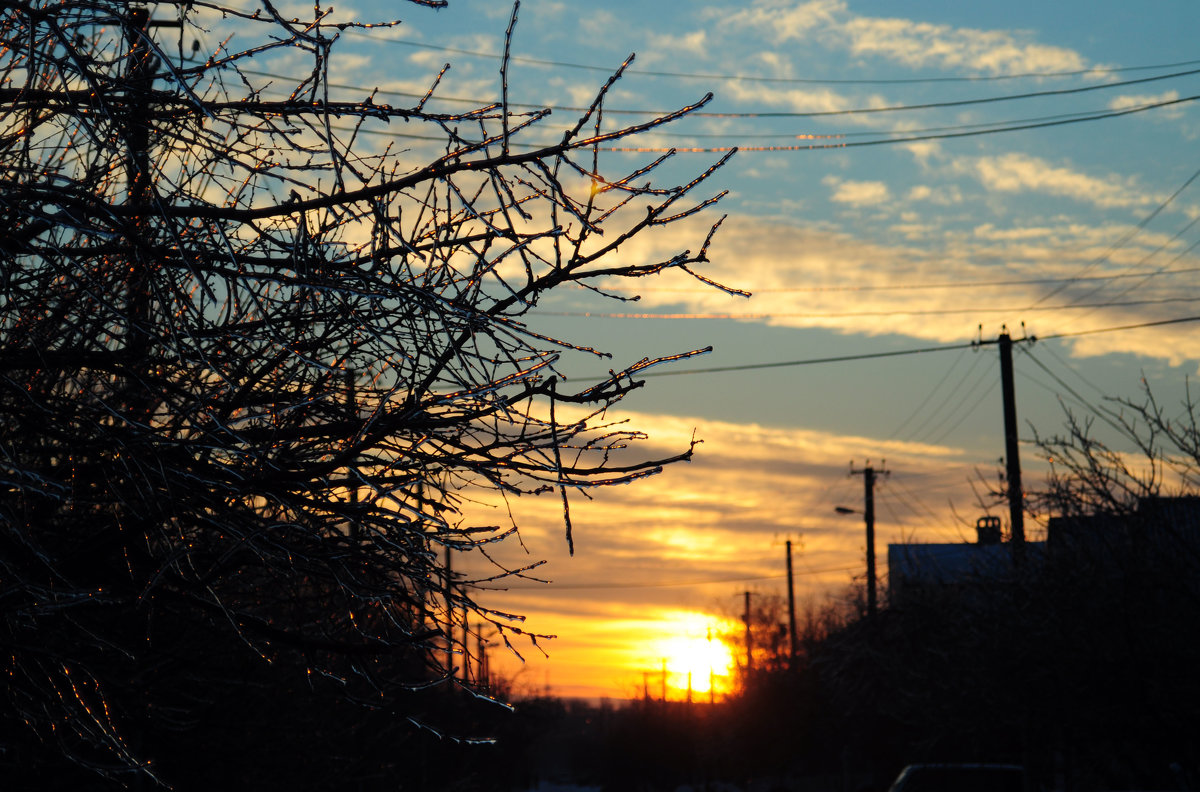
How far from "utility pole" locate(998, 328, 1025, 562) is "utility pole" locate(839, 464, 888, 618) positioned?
8500mm

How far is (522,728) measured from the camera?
1748 inches

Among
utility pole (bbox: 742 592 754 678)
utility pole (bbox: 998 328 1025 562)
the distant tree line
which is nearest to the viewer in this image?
the distant tree line

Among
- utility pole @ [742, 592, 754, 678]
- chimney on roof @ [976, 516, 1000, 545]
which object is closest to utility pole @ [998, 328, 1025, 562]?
chimney on roof @ [976, 516, 1000, 545]

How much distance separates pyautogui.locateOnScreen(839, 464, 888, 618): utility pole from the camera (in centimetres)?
3250

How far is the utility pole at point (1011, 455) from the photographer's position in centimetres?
1886

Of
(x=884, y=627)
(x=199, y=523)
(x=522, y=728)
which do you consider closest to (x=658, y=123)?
(x=199, y=523)

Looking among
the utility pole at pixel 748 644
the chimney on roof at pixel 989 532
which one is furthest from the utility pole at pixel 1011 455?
the utility pole at pixel 748 644

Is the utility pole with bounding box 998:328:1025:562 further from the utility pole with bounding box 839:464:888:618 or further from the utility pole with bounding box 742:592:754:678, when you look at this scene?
the utility pole with bounding box 742:592:754:678

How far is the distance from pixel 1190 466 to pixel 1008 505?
4.14 m

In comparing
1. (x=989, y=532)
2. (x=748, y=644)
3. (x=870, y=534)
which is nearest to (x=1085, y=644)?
(x=989, y=532)

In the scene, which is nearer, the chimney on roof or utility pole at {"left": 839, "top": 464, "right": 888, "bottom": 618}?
Answer: the chimney on roof

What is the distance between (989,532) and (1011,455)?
8.99 feet

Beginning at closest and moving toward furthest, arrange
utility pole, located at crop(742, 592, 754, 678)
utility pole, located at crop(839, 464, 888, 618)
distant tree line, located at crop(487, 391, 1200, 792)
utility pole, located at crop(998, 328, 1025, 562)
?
distant tree line, located at crop(487, 391, 1200, 792) → utility pole, located at crop(998, 328, 1025, 562) → utility pole, located at crop(839, 464, 888, 618) → utility pole, located at crop(742, 592, 754, 678)

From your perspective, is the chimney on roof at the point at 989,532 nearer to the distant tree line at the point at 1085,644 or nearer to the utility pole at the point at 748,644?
the distant tree line at the point at 1085,644
